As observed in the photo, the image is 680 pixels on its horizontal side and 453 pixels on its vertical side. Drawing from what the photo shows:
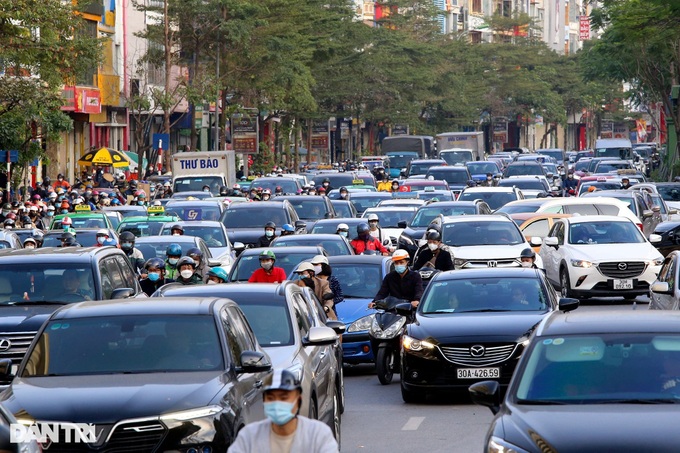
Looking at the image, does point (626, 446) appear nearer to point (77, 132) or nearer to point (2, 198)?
point (2, 198)

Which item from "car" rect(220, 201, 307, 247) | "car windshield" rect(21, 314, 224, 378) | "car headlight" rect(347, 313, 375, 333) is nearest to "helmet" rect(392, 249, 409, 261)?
"car headlight" rect(347, 313, 375, 333)

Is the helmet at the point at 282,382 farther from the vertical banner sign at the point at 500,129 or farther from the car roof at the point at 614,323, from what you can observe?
the vertical banner sign at the point at 500,129

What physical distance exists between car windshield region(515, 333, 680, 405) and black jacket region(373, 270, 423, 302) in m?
8.44

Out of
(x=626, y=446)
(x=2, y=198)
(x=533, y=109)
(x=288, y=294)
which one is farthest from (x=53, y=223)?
(x=533, y=109)

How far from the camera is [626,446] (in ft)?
25.6

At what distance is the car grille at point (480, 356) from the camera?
49.1 ft

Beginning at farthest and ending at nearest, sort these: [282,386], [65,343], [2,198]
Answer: [2,198] < [65,343] < [282,386]

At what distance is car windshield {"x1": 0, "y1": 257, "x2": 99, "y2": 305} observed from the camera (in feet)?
49.9

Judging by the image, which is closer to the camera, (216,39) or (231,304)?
(231,304)

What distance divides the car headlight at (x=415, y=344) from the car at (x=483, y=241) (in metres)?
10.3

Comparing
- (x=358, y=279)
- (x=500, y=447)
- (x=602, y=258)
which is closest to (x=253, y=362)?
(x=500, y=447)

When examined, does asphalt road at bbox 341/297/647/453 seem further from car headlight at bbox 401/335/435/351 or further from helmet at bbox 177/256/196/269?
helmet at bbox 177/256/196/269

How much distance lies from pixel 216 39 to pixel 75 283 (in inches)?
1978

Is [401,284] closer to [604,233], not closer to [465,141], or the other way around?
[604,233]
